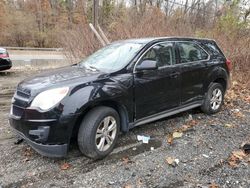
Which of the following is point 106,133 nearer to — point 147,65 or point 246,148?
point 147,65

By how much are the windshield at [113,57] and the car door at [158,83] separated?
22 centimetres

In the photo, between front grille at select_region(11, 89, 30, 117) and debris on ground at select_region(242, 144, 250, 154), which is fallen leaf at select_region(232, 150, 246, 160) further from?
front grille at select_region(11, 89, 30, 117)

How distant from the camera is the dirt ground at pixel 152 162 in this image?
11.4ft

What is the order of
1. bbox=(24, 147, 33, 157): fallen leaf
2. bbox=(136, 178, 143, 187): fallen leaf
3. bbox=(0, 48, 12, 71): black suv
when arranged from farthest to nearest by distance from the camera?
bbox=(0, 48, 12, 71): black suv
bbox=(24, 147, 33, 157): fallen leaf
bbox=(136, 178, 143, 187): fallen leaf

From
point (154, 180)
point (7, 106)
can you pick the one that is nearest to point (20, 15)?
point (7, 106)

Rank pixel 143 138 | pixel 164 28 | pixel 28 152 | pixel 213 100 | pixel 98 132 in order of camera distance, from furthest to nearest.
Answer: pixel 164 28
pixel 213 100
pixel 143 138
pixel 28 152
pixel 98 132

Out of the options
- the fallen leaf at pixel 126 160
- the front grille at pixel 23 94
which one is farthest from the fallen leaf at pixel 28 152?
the fallen leaf at pixel 126 160

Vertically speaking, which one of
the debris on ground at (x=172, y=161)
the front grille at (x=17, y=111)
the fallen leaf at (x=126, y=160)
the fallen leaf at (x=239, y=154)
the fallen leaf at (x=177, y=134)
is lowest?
the fallen leaf at (x=177, y=134)

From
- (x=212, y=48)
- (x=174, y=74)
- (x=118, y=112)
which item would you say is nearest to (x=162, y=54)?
(x=174, y=74)

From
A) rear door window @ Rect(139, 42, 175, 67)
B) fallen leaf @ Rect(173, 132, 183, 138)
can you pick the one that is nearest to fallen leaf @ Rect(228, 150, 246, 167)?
fallen leaf @ Rect(173, 132, 183, 138)

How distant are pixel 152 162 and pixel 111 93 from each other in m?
1.14

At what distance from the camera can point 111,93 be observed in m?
4.04

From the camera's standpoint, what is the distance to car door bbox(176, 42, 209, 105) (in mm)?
5266

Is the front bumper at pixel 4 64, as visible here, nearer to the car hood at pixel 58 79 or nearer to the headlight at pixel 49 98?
the car hood at pixel 58 79
